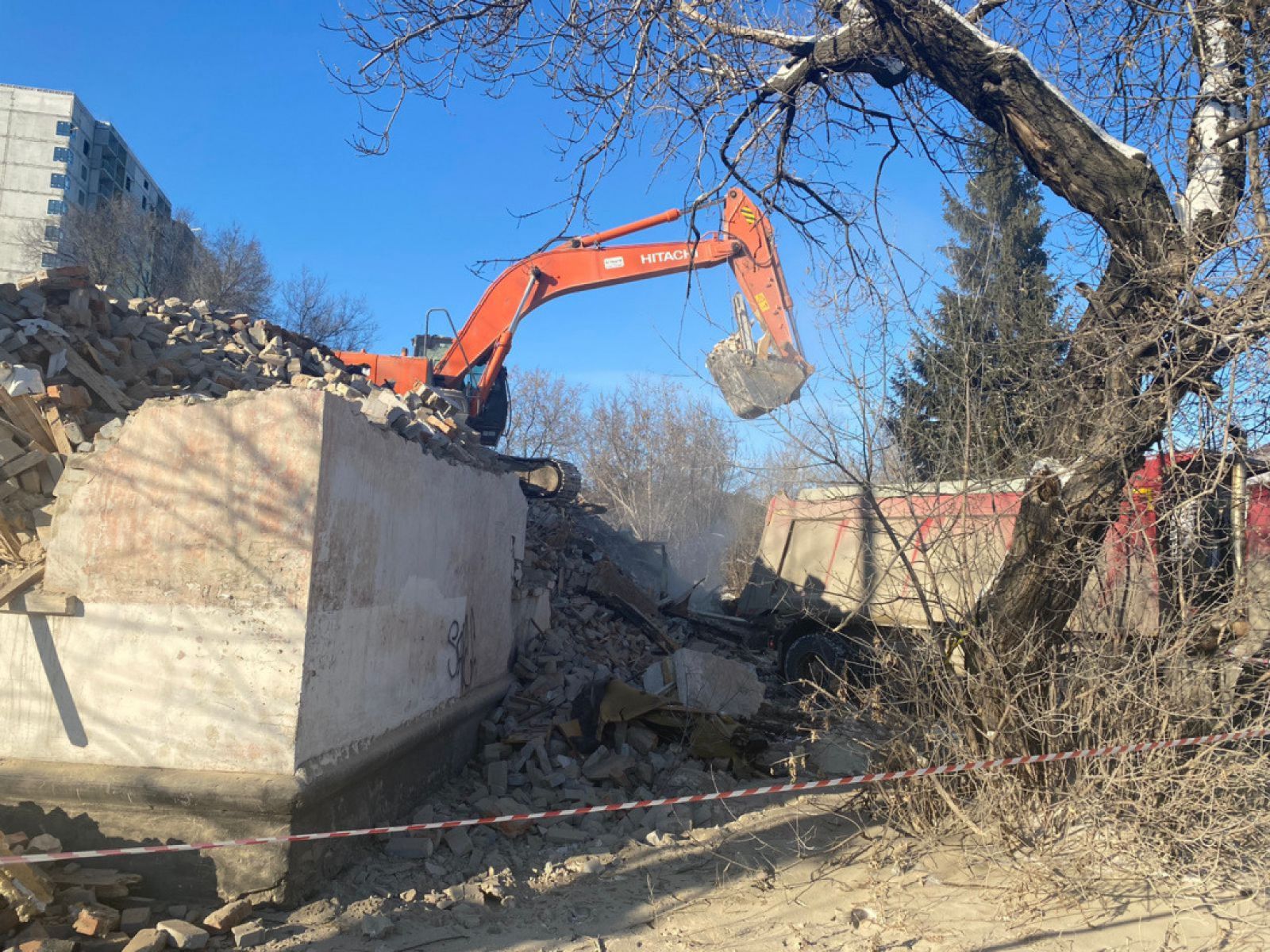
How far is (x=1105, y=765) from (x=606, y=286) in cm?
1016

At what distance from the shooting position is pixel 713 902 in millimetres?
5051

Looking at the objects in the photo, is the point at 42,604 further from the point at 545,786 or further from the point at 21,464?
the point at 545,786

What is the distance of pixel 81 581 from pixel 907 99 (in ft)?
18.2

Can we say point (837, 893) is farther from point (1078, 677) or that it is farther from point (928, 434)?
point (928, 434)

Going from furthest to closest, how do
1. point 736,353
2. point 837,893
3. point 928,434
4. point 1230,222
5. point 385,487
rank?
point 736,353, point 385,487, point 928,434, point 837,893, point 1230,222

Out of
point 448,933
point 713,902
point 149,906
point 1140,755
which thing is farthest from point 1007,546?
point 149,906

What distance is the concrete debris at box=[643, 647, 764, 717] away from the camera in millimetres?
8531

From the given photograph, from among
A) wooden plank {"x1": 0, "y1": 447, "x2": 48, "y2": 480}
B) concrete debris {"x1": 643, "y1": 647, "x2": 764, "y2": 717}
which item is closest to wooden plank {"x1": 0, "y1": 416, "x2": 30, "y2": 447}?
wooden plank {"x1": 0, "y1": 447, "x2": 48, "y2": 480}

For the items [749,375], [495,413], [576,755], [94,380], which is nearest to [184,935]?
[94,380]

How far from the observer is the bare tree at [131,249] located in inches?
1174

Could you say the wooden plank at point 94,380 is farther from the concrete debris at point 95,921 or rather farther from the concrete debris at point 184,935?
the concrete debris at point 184,935

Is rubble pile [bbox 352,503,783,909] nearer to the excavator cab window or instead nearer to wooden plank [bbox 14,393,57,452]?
the excavator cab window

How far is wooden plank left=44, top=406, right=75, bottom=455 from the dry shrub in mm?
4910

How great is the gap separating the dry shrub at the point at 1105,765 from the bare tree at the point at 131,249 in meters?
30.1
